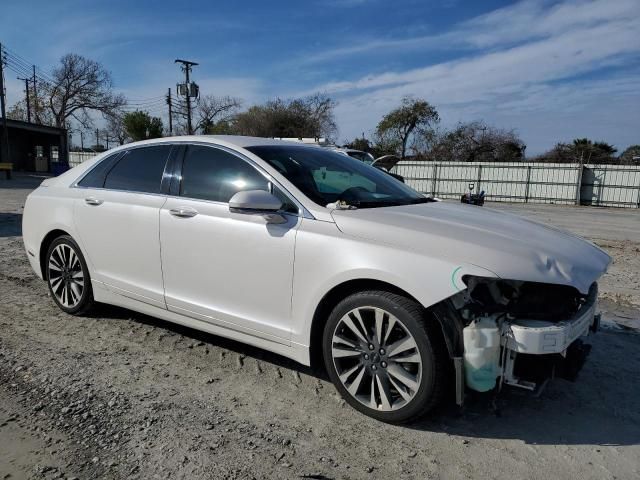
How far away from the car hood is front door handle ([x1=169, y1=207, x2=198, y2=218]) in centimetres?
109

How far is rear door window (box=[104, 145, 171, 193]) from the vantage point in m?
3.88

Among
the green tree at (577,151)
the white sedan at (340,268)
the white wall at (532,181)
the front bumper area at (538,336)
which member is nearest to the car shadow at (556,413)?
the white sedan at (340,268)

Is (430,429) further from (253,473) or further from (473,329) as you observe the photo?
(253,473)

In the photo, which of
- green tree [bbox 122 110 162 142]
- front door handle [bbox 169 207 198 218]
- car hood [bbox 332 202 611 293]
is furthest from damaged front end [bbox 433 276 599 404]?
green tree [bbox 122 110 162 142]

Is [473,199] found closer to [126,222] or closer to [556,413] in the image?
[556,413]

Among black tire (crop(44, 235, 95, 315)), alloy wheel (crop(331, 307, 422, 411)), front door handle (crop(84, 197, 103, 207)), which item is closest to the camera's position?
alloy wheel (crop(331, 307, 422, 411))

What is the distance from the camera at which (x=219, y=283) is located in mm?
3334

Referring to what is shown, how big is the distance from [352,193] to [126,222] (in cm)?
180

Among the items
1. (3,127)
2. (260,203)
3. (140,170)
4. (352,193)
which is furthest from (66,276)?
(3,127)

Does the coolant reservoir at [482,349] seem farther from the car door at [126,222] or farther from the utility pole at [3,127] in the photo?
Answer: the utility pole at [3,127]

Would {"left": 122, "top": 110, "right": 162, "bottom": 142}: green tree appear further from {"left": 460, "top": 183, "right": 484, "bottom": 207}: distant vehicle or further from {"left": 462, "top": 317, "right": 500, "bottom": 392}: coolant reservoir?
{"left": 462, "top": 317, "right": 500, "bottom": 392}: coolant reservoir

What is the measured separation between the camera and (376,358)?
9.23 feet

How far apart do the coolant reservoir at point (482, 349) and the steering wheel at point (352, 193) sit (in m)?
1.21

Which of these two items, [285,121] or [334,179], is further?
[285,121]
